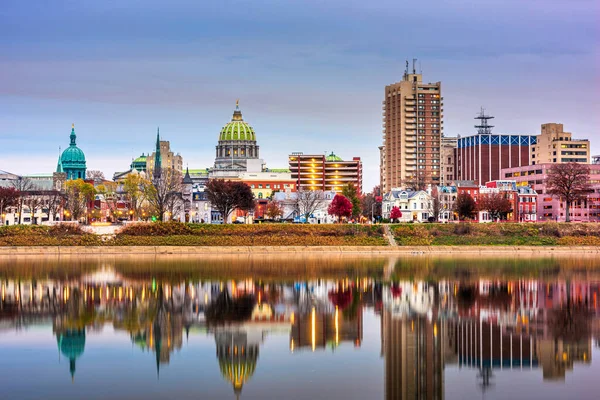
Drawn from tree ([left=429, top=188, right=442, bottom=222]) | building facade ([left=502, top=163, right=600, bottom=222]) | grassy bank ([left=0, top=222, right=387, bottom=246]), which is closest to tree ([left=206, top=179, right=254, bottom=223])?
grassy bank ([left=0, top=222, right=387, bottom=246])

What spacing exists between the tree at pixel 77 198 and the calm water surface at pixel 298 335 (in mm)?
79401

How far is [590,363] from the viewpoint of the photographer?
114 feet

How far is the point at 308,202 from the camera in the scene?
17100 centimetres

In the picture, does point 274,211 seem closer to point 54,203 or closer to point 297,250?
point 54,203

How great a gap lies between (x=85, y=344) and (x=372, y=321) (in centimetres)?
1441

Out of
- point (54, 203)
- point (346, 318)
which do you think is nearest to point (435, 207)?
point (54, 203)

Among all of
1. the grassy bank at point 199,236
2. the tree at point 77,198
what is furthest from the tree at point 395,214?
the tree at point 77,198

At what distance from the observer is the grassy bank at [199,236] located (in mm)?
94250

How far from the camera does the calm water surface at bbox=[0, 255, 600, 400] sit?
31.0 m

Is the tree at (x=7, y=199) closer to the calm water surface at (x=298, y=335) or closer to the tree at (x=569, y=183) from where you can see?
the calm water surface at (x=298, y=335)

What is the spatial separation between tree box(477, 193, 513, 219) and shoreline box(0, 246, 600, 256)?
50155mm

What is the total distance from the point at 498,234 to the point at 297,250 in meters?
25.6

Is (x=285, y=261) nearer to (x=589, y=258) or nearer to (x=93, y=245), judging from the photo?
(x=93, y=245)

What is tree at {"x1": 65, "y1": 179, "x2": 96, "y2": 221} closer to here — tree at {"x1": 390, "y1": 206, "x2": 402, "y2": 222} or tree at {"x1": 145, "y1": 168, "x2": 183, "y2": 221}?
tree at {"x1": 145, "y1": 168, "x2": 183, "y2": 221}
